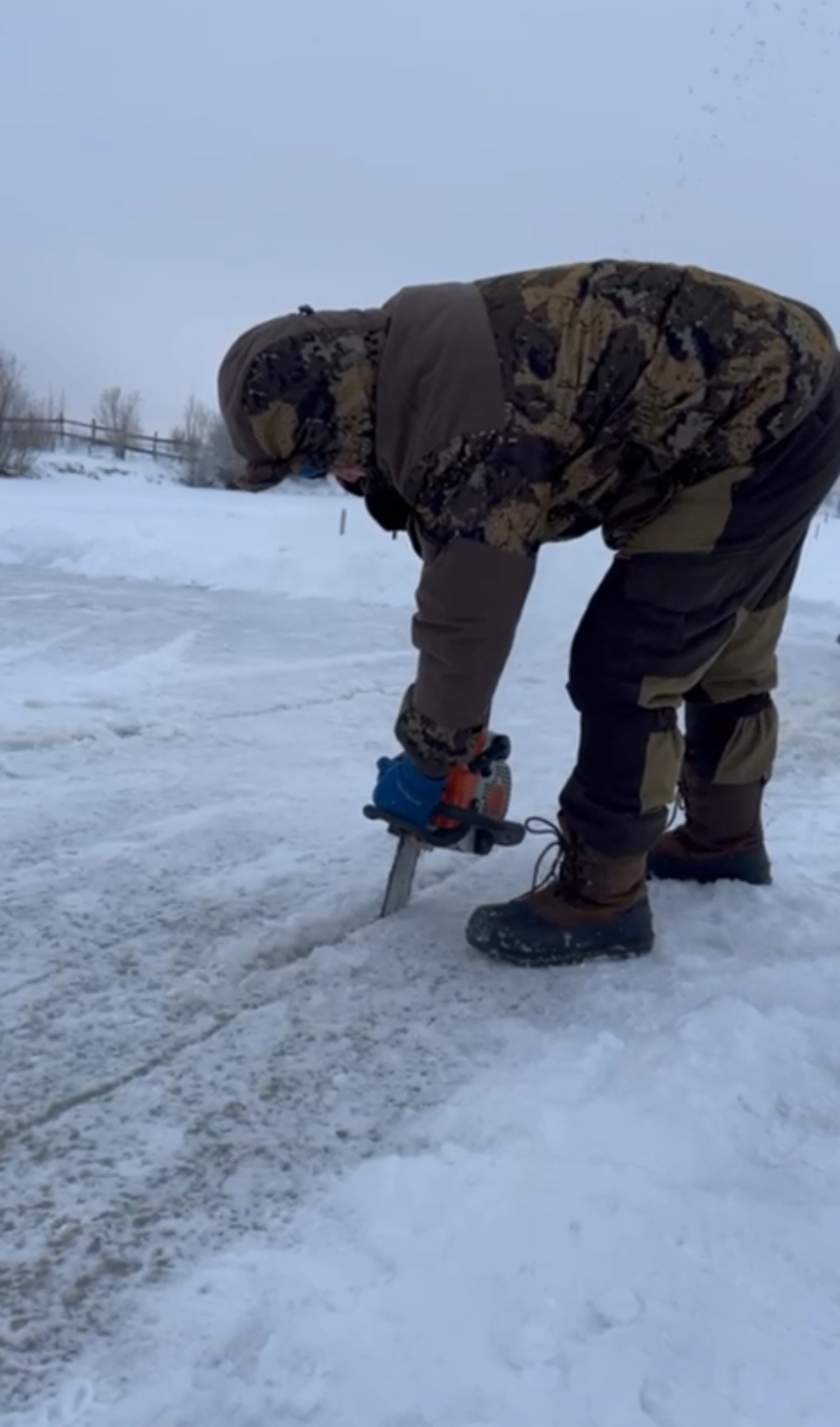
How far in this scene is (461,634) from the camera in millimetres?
1776

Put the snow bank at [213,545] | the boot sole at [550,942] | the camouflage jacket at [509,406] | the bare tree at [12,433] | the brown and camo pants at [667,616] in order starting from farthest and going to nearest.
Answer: the bare tree at [12,433] → the snow bank at [213,545] → the boot sole at [550,942] → the brown and camo pants at [667,616] → the camouflage jacket at [509,406]

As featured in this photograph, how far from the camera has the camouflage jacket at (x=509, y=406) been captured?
1751 millimetres

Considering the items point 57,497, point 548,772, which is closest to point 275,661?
point 548,772

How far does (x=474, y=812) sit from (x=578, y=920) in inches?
10.8

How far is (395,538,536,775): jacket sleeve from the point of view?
5.75ft

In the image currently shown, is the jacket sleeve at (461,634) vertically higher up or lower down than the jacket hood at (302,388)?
lower down

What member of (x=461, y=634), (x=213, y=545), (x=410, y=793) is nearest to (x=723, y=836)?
(x=410, y=793)

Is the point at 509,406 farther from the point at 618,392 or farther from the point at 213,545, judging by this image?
the point at 213,545

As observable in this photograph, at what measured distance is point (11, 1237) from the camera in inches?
50.8

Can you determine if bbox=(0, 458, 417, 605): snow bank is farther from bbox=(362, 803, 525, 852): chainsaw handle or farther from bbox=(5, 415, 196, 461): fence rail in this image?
bbox=(5, 415, 196, 461): fence rail

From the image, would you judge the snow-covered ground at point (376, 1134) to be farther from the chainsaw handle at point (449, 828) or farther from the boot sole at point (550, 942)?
the chainsaw handle at point (449, 828)

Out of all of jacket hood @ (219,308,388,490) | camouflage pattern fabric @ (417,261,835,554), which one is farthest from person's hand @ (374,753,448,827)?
jacket hood @ (219,308,388,490)

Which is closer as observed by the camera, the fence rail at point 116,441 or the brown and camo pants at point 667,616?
the brown and camo pants at point 667,616

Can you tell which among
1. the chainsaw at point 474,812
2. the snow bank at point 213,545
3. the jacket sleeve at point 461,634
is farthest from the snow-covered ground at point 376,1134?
the snow bank at point 213,545
